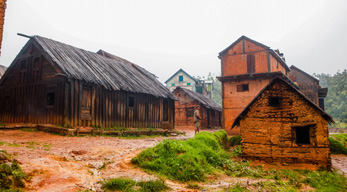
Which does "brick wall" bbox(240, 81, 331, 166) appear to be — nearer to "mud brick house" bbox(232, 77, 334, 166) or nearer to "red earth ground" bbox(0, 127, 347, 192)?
"mud brick house" bbox(232, 77, 334, 166)

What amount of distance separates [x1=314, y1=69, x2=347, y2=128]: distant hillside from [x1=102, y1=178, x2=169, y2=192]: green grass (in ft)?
144

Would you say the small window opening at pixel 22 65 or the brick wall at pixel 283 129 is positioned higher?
the small window opening at pixel 22 65

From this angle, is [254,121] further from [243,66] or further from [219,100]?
[219,100]

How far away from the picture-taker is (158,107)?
67.3 feet

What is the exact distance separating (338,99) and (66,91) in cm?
5548

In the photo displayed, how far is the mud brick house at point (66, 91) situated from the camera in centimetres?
1343

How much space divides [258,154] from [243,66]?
39.0ft

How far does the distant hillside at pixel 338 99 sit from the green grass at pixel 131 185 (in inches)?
1728

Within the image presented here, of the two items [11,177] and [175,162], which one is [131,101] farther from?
[11,177]

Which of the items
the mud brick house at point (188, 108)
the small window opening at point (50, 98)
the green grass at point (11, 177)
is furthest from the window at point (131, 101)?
the mud brick house at point (188, 108)

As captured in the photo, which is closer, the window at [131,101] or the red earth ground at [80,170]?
the red earth ground at [80,170]

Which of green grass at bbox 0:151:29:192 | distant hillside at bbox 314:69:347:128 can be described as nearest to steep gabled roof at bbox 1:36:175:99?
green grass at bbox 0:151:29:192

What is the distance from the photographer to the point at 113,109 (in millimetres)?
16156

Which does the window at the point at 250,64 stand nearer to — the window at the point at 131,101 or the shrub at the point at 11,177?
the window at the point at 131,101
